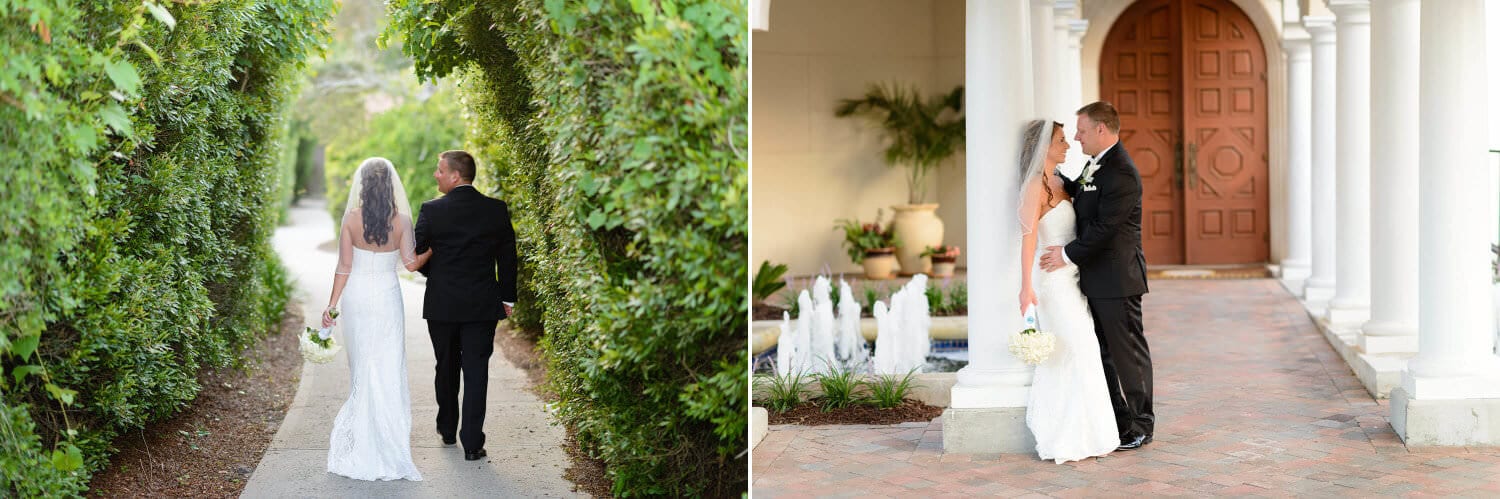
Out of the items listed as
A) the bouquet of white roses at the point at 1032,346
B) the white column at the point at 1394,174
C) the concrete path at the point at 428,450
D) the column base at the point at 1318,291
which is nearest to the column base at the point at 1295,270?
the column base at the point at 1318,291

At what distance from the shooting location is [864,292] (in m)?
13.0

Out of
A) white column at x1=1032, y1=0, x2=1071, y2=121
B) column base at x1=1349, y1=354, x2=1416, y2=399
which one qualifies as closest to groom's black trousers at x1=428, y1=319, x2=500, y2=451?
white column at x1=1032, y1=0, x2=1071, y2=121

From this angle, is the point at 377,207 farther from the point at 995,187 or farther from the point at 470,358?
the point at 995,187

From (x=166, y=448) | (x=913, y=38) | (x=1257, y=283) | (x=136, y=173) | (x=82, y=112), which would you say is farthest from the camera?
(x=913, y=38)

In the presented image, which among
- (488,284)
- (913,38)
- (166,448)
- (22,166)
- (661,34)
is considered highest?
(913,38)

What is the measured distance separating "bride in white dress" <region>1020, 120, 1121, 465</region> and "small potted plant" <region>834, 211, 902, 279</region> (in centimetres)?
981

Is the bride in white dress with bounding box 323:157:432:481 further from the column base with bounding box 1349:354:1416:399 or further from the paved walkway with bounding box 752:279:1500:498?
the column base with bounding box 1349:354:1416:399

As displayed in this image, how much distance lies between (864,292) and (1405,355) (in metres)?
5.43

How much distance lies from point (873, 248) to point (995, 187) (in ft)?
32.3

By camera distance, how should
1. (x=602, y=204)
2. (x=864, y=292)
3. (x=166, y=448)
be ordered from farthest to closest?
(x=864, y=292)
(x=166, y=448)
(x=602, y=204)

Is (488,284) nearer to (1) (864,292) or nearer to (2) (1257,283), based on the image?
(1) (864,292)

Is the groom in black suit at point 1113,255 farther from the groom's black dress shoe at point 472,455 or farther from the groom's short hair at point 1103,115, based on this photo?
the groom's black dress shoe at point 472,455

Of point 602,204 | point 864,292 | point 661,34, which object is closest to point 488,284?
point 602,204

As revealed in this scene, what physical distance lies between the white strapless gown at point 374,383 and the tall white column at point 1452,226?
4.61 metres
